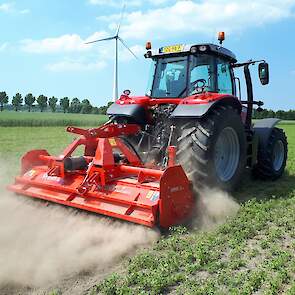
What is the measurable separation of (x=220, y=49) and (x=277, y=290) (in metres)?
4.50

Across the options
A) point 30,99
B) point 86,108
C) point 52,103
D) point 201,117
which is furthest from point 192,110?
point 30,99

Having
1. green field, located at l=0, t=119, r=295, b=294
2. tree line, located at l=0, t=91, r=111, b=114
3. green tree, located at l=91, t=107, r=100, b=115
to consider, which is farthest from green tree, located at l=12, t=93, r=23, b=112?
green field, located at l=0, t=119, r=295, b=294

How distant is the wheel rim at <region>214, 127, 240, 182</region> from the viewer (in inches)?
245

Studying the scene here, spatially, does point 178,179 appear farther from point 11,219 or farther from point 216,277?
point 11,219

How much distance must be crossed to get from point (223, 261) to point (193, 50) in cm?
367

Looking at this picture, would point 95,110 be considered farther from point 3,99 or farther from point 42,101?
point 3,99

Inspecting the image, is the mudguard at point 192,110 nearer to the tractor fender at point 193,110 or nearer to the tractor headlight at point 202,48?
the tractor fender at point 193,110

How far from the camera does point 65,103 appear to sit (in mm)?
73188

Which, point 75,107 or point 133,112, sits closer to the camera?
point 133,112

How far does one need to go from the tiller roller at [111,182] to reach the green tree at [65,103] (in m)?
66.8

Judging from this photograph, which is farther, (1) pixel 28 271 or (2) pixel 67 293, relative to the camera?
(1) pixel 28 271

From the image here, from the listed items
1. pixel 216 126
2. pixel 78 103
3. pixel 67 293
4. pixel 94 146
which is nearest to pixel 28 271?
pixel 67 293

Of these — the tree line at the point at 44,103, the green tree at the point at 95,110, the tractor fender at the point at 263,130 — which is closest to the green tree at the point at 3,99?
the tree line at the point at 44,103

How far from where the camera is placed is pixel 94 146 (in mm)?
6391
